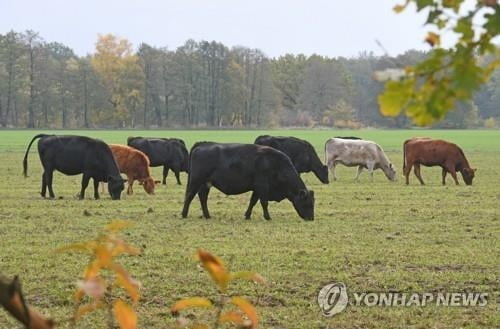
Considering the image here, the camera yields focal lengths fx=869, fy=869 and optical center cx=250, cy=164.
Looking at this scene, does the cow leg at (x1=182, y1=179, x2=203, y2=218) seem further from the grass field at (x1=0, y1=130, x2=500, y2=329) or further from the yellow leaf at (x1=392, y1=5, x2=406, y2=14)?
the yellow leaf at (x1=392, y1=5, x2=406, y2=14)

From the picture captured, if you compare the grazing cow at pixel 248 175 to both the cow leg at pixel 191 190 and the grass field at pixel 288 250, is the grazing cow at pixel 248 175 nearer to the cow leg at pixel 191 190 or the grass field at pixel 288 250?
the cow leg at pixel 191 190

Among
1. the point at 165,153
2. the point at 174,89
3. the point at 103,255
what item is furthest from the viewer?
the point at 174,89

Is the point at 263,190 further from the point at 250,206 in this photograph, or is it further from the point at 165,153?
the point at 165,153

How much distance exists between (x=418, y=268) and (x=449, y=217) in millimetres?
6044

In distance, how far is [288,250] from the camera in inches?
453

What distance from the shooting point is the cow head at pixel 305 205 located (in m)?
15.4

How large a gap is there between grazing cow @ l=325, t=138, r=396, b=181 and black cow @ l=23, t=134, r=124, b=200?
10243mm

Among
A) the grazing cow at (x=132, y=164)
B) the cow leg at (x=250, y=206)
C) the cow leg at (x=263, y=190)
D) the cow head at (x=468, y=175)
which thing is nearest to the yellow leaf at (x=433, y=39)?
the cow leg at (x=263, y=190)

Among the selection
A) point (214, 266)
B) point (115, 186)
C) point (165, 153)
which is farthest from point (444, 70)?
point (165, 153)

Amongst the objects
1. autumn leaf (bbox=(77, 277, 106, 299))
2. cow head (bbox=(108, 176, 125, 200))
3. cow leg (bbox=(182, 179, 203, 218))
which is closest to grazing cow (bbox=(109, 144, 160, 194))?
cow head (bbox=(108, 176, 125, 200))

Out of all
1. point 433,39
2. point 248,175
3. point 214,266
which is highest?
point 433,39

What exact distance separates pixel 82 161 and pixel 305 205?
6.40 m

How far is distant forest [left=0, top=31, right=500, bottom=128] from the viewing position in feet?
342

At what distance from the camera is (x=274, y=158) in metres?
15.8
